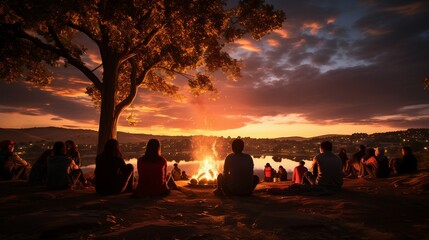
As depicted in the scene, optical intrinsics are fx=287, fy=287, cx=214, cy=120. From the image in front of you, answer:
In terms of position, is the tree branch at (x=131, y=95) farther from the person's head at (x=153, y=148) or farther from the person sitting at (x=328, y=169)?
the person sitting at (x=328, y=169)

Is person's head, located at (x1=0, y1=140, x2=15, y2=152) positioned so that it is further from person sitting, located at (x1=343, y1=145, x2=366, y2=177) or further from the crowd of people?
person sitting, located at (x1=343, y1=145, x2=366, y2=177)

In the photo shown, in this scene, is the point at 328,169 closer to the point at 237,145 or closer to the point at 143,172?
the point at 237,145

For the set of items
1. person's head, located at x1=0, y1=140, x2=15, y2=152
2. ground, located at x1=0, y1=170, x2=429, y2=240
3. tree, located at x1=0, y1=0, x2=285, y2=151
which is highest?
tree, located at x1=0, y1=0, x2=285, y2=151

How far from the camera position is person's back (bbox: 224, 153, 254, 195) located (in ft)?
28.0

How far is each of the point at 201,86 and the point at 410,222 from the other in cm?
1514

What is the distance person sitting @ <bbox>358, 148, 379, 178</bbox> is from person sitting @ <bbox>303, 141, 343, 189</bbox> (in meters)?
4.98

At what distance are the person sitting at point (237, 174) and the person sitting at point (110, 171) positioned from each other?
9.48 feet

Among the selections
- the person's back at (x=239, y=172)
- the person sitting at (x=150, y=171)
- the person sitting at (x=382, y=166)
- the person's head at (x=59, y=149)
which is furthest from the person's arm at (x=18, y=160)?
the person sitting at (x=382, y=166)

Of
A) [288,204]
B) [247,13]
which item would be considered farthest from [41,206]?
[247,13]

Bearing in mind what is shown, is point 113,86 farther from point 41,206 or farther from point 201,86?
point 41,206

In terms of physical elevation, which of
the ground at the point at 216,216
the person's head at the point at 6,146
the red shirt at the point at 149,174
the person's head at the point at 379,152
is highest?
the person's head at the point at 379,152

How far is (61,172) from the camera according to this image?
9.44 meters

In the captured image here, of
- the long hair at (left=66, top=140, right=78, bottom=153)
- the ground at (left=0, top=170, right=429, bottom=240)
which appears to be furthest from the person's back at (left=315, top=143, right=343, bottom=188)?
the long hair at (left=66, top=140, right=78, bottom=153)

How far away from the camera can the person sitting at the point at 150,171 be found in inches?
325
